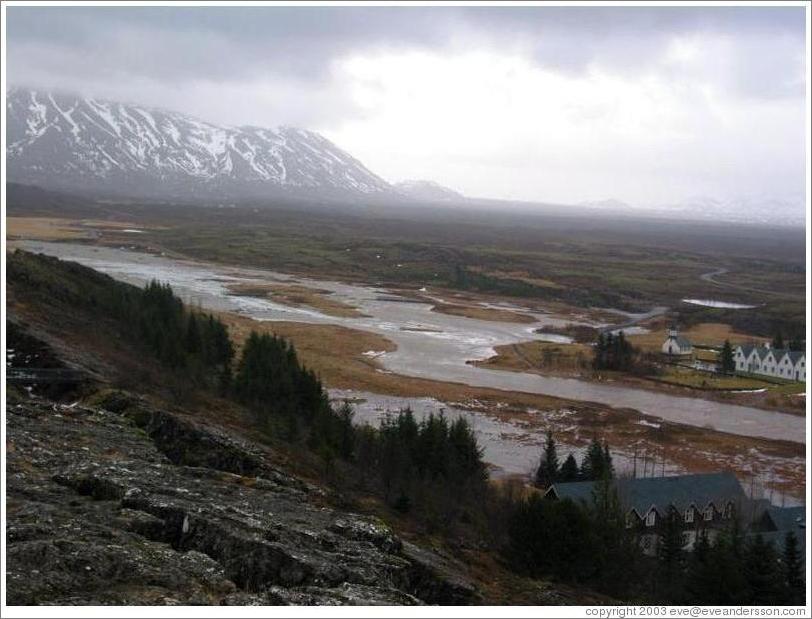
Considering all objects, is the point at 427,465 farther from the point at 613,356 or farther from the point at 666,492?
the point at 613,356

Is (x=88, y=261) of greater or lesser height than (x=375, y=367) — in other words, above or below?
above

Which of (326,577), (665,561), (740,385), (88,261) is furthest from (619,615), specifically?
(88,261)

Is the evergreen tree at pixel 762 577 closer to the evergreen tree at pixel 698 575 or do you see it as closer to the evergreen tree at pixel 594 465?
the evergreen tree at pixel 698 575

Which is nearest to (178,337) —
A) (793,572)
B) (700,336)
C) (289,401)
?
(289,401)

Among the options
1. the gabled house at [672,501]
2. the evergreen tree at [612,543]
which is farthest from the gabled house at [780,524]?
the evergreen tree at [612,543]

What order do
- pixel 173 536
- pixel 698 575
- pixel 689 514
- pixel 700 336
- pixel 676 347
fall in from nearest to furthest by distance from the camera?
pixel 173 536
pixel 698 575
pixel 689 514
pixel 676 347
pixel 700 336

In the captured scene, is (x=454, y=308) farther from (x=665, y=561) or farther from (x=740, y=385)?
(x=665, y=561)

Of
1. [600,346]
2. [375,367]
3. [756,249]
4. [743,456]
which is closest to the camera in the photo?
[743,456]
